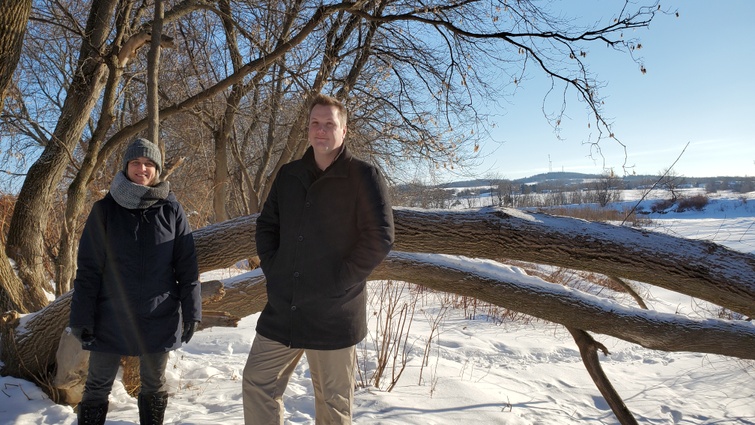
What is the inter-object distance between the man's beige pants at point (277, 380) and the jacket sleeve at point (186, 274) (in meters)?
0.51

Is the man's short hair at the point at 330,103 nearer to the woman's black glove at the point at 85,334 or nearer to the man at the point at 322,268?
the man at the point at 322,268

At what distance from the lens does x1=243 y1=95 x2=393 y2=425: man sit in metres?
2.06

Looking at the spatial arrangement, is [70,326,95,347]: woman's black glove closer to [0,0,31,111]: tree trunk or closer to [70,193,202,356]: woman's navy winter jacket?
[70,193,202,356]: woman's navy winter jacket

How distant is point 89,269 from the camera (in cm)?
234

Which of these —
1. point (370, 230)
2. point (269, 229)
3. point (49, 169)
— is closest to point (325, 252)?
point (370, 230)

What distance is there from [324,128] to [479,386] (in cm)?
340

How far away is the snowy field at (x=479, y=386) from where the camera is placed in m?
3.35

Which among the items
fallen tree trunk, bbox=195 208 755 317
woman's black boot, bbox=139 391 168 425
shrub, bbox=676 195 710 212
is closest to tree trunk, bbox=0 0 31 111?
fallen tree trunk, bbox=195 208 755 317

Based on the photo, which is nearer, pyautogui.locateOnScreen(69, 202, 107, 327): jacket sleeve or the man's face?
the man's face

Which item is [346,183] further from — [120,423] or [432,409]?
[432,409]

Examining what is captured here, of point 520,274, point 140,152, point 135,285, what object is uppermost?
point 140,152

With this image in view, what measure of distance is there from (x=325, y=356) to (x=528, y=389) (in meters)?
3.39

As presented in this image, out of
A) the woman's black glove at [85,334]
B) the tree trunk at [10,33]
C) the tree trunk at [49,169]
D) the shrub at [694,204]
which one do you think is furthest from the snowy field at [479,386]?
the shrub at [694,204]

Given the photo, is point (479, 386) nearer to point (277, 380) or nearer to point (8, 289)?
point (277, 380)
